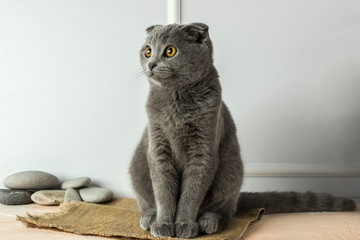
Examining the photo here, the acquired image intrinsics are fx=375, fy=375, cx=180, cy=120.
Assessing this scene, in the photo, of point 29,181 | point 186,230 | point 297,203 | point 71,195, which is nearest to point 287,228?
point 297,203

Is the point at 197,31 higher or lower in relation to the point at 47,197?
higher

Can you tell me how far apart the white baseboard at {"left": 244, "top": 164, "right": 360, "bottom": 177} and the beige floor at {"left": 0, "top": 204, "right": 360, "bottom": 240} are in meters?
0.25

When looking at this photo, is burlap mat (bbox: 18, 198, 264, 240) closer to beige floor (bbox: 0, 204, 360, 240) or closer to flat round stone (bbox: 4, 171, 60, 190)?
beige floor (bbox: 0, 204, 360, 240)

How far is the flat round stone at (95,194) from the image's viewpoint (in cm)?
162

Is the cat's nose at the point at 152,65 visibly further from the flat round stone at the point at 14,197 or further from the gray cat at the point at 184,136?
the flat round stone at the point at 14,197

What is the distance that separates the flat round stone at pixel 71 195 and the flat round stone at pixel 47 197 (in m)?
0.03

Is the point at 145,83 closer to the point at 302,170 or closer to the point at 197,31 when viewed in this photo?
the point at 197,31

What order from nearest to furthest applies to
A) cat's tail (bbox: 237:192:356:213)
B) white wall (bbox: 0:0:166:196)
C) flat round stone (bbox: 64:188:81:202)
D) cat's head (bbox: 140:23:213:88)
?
cat's head (bbox: 140:23:213:88)
cat's tail (bbox: 237:192:356:213)
flat round stone (bbox: 64:188:81:202)
white wall (bbox: 0:0:166:196)

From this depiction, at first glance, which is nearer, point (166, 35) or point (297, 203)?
point (166, 35)

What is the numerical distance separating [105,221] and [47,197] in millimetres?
420

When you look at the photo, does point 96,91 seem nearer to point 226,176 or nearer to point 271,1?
point 226,176

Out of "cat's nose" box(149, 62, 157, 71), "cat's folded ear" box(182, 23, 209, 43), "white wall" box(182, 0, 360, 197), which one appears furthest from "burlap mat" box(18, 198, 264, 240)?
"cat's folded ear" box(182, 23, 209, 43)

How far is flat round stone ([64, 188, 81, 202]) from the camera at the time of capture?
5.22 ft

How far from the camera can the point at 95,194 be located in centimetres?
164
